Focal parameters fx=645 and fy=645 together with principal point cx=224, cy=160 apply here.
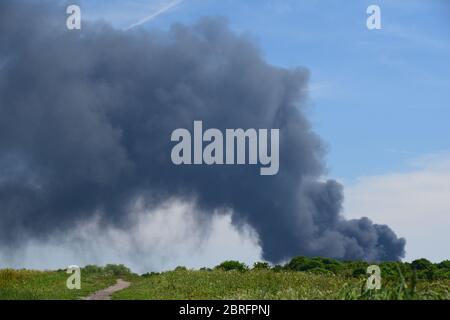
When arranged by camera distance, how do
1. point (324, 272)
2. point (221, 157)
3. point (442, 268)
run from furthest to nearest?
point (442, 268) < point (324, 272) < point (221, 157)

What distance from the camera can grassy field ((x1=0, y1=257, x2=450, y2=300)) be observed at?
19.5m

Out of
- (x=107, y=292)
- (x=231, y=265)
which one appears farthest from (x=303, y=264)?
(x=107, y=292)

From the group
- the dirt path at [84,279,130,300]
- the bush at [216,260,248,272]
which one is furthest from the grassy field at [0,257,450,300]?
the dirt path at [84,279,130,300]

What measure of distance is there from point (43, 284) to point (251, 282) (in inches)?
394

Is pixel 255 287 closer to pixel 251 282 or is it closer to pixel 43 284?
→ pixel 251 282

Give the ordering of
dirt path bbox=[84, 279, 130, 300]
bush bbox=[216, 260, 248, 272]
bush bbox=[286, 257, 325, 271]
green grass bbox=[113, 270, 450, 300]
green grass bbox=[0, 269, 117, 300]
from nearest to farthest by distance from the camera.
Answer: green grass bbox=[113, 270, 450, 300] → green grass bbox=[0, 269, 117, 300] → dirt path bbox=[84, 279, 130, 300] → bush bbox=[286, 257, 325, 271] → bush bbox=[216, 260, 248, 272]

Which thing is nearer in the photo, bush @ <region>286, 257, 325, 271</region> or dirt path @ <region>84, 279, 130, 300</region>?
dirt path @ <region>84, 279, 130, 300</region>

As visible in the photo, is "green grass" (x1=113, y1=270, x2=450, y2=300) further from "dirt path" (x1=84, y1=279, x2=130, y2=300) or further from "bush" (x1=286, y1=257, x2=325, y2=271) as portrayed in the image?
"bush" (x1=286, y1=257, x2=325, y2=271)

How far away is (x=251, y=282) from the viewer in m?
28.6
